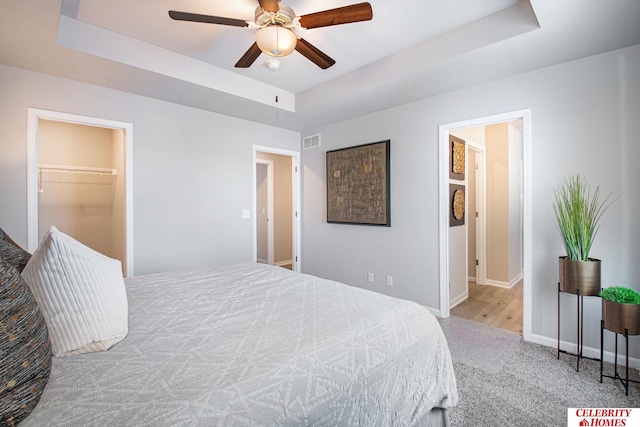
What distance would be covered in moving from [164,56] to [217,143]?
123 centimetres

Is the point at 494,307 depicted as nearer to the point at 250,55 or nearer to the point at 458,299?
the point at 458,299

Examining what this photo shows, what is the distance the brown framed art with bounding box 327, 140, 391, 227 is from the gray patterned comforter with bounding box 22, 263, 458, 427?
2.13 meters

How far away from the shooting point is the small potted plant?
1874 millimetres

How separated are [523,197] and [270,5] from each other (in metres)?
2.60

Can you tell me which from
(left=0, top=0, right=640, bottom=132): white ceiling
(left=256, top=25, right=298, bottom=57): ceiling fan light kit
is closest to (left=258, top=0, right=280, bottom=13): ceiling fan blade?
(left=256, top=25, right=298, bottom=57): ceiling fan light kit

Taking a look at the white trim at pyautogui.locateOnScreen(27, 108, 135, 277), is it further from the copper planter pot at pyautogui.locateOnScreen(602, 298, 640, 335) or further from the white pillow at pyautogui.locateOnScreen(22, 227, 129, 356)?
the copper planter pot at pyautogui.locateOnScreen(602, 298, 640, 335)

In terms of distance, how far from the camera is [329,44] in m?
2.56

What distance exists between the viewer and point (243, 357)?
977 mm

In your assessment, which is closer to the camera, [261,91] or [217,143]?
[261,91]

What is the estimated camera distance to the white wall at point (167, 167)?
2504 millimetres

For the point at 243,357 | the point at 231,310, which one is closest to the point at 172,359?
the point at 243,357

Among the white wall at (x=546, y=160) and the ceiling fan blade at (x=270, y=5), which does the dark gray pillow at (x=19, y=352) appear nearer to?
the ceiling fan blade at (x=270, y=5)

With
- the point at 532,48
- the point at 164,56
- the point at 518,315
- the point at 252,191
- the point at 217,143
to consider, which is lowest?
the point at 518,315

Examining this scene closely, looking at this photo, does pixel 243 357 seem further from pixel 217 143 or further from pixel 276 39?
pixel 217 143
